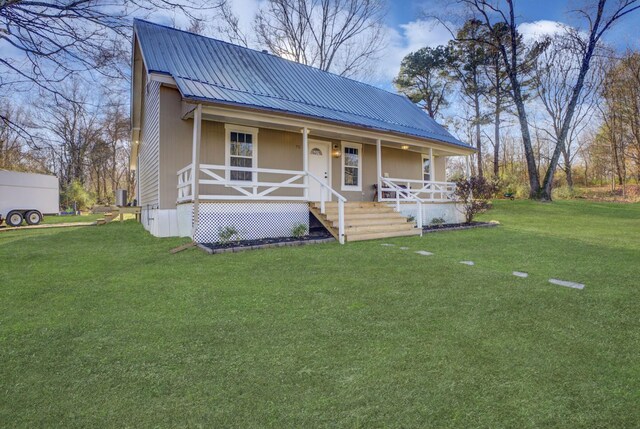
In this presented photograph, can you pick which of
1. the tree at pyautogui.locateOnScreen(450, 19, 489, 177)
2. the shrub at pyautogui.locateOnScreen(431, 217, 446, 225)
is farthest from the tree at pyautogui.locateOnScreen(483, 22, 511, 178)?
the shrub at pyautogui.locateOnScreen(431, 217, 446, 225)

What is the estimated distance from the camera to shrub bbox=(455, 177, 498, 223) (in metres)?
11.1

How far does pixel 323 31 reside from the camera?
21.5 metres

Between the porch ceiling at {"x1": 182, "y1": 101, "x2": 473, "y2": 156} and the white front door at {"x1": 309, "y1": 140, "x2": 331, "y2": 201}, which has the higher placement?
the porch ceiling at {"x1": 182, "y1": 101, "x2": 473, "y2": 156}

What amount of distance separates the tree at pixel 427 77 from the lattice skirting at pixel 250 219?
20282mm

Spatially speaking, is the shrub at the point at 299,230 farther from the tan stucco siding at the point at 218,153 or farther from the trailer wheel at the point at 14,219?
the trailer wheel at the point at 14,219

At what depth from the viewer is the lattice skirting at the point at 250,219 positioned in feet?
25.3

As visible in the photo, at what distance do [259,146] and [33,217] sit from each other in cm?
1341

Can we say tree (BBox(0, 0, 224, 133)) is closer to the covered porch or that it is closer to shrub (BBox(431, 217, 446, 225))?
the covered porch

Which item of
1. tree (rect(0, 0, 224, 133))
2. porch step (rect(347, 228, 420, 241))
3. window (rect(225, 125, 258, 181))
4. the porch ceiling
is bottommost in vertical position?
porch step (rect(347, 228, 420, 241))

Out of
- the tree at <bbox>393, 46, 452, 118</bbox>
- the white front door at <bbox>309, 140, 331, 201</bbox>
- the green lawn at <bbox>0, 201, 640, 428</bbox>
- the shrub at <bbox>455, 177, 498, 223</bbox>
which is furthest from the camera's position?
the tree at <bbox>393, 46, 452, 118</bbox>

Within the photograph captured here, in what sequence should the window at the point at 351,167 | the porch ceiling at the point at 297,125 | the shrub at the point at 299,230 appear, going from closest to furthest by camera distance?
the porch ceiling at the point at 297,125, the shrub at the point at 299,230, the window at the point at 351,167

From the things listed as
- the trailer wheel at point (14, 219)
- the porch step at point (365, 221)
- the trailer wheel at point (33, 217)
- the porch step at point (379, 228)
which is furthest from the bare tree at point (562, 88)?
the trailer wheel at point (14, 219)

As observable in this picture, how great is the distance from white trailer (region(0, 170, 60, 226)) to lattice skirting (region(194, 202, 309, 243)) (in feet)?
43.5

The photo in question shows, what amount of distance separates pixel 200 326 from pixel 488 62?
26295mm
